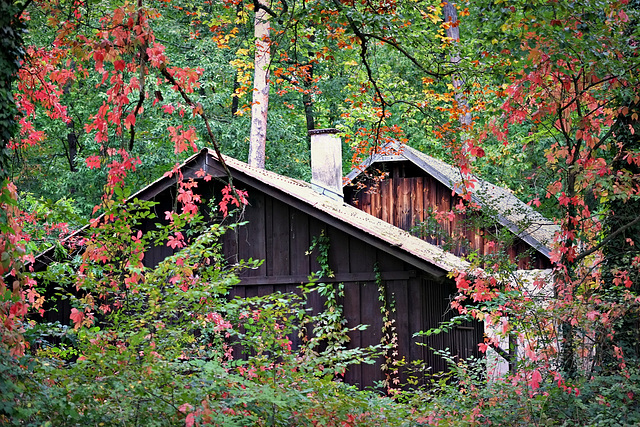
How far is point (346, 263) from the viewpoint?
1305cm

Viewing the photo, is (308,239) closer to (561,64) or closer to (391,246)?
(391,246)

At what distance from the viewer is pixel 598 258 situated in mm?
8555

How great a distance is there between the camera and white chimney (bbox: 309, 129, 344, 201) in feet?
50.6

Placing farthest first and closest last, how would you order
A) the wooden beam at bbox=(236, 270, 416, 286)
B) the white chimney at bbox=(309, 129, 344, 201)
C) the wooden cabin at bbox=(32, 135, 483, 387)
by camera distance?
the white chimney at bbox=(309, 129, 344, 201)
the wooden beam at bbox=(236, 270, 416, 286)
the wooden cabin at bbox=(32, 135, 483, 387)

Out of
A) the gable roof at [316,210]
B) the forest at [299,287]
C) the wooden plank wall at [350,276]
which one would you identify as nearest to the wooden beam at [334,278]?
the wooden plank wall at [350,276]

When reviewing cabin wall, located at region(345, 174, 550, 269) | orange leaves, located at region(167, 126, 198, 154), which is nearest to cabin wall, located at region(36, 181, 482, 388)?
cabin wall, located at region(345, 174, 550, 269)

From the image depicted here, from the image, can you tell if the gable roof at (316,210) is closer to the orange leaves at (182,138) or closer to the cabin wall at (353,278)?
the cabin wall at (353,278)

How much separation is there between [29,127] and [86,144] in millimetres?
12750

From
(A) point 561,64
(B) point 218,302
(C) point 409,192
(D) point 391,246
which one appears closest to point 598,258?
(A) point 561,64

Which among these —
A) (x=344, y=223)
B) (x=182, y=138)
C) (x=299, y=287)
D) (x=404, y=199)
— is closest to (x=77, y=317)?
(x=182, y=138)

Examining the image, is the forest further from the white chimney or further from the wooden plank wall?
the white chimney

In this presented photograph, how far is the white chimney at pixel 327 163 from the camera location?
15422 millimetres

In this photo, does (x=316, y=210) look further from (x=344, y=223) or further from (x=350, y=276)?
(x=350, y=276)

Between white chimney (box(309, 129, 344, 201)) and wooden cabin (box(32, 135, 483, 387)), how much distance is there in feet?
8.02
